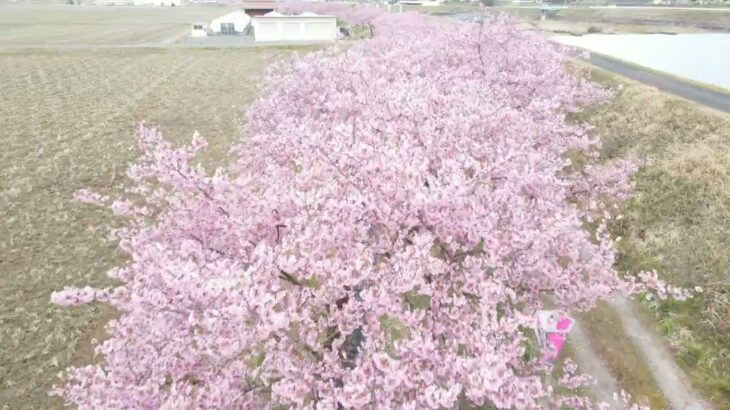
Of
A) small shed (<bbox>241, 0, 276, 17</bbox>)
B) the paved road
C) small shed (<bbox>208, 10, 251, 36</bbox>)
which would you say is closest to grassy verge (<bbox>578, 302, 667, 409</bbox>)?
the paved road

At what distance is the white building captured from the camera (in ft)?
234

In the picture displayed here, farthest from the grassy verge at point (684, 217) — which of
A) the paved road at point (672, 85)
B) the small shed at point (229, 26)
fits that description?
the small shed at point (229, 26)

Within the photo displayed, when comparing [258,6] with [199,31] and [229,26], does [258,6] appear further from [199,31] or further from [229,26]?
[199,31]

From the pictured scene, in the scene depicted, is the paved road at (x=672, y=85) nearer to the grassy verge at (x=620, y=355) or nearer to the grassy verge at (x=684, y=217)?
the grassy verge at (x=684, y=217)

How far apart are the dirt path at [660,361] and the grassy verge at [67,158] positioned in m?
15.6

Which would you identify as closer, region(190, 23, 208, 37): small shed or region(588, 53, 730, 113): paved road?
region(588, 53, 730, 113): paved road

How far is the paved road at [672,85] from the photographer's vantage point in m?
27.6

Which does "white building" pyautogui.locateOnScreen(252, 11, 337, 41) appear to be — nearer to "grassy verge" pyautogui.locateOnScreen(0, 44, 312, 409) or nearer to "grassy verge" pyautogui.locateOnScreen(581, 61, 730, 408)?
"grassy verge" pyautogui.locateOnScreen(0, 44, 312, 409)

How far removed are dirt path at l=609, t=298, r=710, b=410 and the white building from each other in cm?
6597

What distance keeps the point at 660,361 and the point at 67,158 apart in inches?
1128

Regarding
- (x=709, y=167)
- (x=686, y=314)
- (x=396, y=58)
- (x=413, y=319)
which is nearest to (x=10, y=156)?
(x=396, y=58)

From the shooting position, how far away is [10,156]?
84.4ft

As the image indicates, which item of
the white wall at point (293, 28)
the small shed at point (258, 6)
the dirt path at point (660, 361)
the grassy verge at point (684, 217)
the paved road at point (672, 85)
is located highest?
the small shed at point (258, 6)

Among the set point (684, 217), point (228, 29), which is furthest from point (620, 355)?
point (228, 29)
